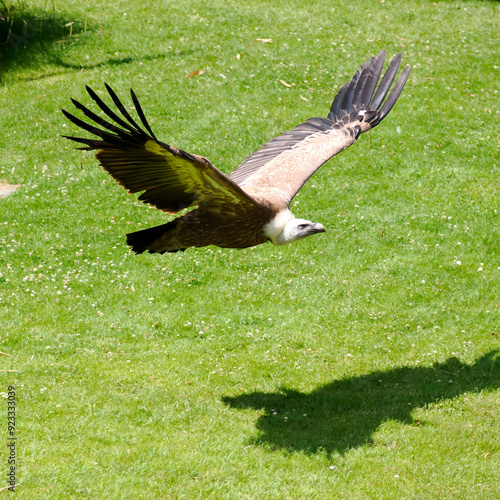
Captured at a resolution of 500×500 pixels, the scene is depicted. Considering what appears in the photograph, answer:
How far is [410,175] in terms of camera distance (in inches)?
460

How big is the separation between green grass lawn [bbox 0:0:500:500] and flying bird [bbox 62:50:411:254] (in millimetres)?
1587

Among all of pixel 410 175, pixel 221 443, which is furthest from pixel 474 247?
pixel 221 443

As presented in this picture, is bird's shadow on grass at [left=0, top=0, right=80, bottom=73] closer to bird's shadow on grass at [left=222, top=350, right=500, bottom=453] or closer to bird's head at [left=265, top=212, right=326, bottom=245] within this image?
bird's head at [left=265, top=212, right=326, bottom=245]

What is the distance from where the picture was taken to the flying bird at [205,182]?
5.79 m

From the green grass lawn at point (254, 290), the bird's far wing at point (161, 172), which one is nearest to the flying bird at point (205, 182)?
the bird's far wing at point (161, 172)

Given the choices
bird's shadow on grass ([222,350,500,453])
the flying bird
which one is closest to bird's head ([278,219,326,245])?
the flying bird

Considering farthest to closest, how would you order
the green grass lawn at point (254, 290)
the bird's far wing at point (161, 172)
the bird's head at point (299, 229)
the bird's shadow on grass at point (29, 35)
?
the bird's shadow on grass at point (29, 35)
the bird's head at point (299, 229)
the green grass lawn at point (254, 290)
the bird's far wing at point (161, 172)

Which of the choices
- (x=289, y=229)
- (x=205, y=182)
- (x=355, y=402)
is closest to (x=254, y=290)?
(x=355, y=402)

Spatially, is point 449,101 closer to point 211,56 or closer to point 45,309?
point 211,56

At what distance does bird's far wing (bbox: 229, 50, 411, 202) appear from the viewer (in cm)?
773

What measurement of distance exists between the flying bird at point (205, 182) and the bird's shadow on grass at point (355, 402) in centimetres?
167

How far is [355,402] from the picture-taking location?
7336 millimetres

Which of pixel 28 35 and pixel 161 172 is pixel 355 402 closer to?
pixel 161 172

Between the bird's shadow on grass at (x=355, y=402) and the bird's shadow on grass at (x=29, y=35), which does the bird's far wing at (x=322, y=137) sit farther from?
the bird's shadow on grass at (x=29, y=35)
